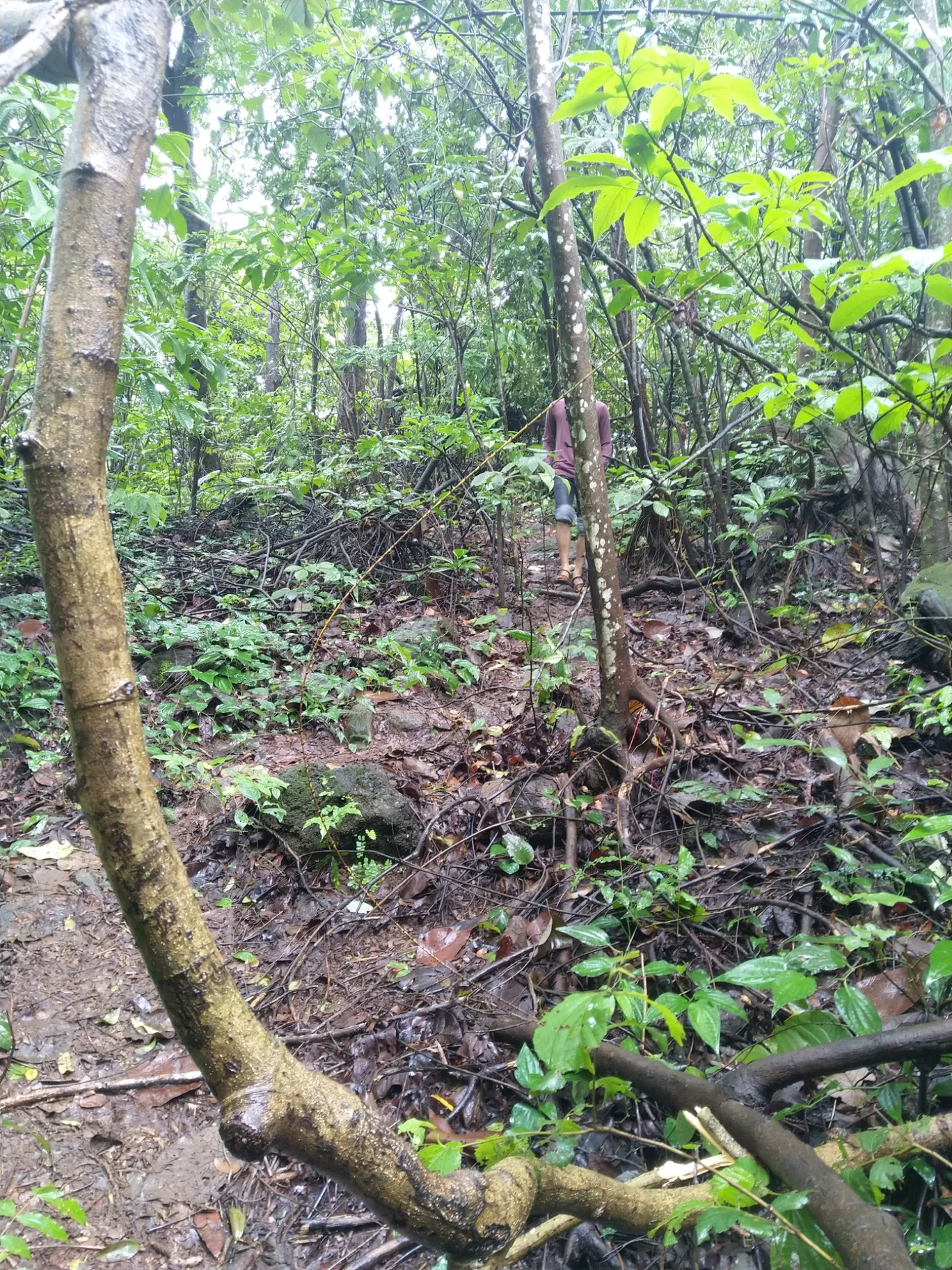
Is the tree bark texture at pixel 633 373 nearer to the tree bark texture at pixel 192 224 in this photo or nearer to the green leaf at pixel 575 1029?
the tree bark texture at pixel 192 224

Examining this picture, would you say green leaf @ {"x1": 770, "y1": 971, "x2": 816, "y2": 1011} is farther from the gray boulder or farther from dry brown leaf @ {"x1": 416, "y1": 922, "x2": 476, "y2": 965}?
the gray boulder

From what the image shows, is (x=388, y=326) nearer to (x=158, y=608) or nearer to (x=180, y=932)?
(x=158, y=608)

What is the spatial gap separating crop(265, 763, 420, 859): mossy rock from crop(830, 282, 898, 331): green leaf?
2.72 m

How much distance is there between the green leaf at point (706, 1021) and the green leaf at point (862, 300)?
1.74m

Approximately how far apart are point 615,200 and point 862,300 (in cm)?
74

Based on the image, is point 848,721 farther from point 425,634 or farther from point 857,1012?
point 425,634

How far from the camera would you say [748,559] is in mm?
5859

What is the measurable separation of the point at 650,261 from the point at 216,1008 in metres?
5.25

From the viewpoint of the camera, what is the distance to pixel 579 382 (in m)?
3.34

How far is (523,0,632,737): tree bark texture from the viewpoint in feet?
10.6

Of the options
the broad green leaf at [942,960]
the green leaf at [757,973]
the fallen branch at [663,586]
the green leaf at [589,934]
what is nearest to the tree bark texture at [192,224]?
the fallen branch at [663,586]

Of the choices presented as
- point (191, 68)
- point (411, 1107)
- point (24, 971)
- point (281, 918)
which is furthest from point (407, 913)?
point (191, 68)

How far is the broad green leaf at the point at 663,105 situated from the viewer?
199 cm

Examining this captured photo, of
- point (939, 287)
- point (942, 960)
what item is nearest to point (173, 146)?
point (939, 287)
